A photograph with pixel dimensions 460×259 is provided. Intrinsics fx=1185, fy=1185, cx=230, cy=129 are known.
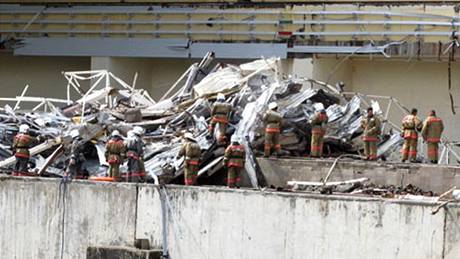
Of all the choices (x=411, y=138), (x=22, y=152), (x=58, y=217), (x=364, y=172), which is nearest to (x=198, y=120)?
(x=22, y=152)

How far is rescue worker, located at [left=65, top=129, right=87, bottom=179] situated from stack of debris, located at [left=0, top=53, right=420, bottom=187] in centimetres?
20

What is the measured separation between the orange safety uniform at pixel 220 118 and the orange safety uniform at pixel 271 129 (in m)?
0.79

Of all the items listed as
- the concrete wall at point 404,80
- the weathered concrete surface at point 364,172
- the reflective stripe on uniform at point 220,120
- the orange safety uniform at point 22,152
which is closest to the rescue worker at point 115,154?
the orange safety uniform at point 22,152

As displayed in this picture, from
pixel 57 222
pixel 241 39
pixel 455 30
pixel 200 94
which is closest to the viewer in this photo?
pixel 57 222

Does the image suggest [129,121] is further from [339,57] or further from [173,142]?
[339,57]

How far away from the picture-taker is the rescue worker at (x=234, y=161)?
2147 centimetres

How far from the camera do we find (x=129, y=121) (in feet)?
83.2

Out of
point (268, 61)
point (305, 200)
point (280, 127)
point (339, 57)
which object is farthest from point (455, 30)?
point (305, 200)

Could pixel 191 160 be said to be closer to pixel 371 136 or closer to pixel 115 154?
pixel 115 154

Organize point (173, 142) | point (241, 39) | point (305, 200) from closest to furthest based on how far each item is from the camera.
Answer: point (305, 200), point (173, 142), point (241, 39)

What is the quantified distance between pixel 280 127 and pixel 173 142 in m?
2.21

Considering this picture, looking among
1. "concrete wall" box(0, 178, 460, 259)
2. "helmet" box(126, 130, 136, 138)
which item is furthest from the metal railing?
"concrete wall" box(0, 178, 460, 259)

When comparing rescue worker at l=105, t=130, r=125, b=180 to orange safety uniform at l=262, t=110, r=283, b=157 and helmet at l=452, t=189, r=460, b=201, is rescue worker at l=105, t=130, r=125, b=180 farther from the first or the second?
helmet at l=452, t=189, r=460, b=201

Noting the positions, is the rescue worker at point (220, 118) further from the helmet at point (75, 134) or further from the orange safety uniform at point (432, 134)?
the orange safety uniform at point (432, 134)
